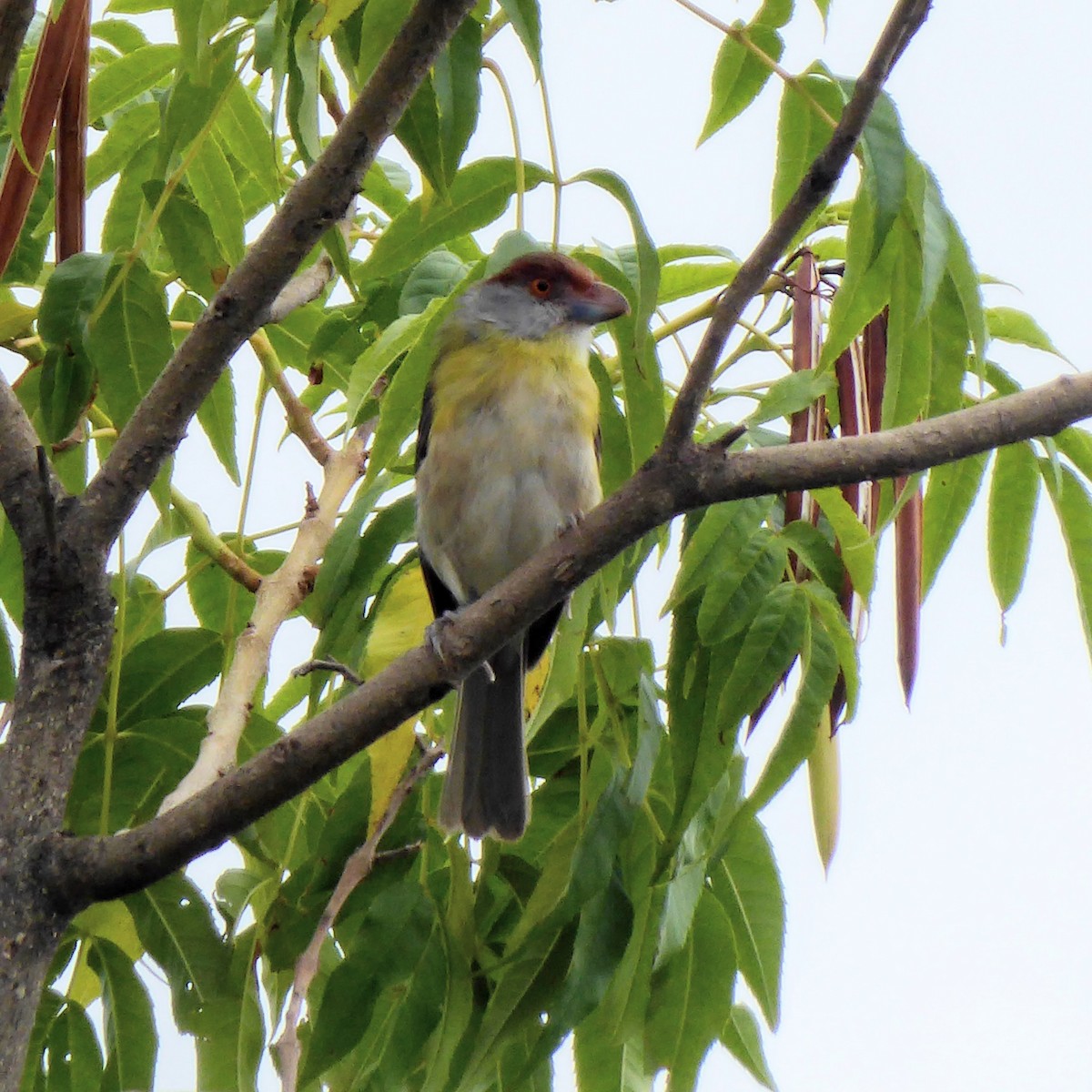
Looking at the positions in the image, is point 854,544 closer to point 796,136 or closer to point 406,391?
point 796,136

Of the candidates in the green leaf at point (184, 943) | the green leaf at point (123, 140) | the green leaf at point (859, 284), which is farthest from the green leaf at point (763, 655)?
the green leaf at point (123, 140)

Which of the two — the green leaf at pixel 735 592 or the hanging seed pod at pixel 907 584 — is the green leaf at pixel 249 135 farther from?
the hanging seed pod at pixel 907 584

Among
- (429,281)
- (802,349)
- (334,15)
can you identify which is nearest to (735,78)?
(802,349)

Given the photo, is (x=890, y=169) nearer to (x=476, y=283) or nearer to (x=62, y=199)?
(x=476, y=283)

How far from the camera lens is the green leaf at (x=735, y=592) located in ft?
6.89

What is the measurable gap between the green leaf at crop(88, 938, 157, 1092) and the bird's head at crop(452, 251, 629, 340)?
5.32 feet

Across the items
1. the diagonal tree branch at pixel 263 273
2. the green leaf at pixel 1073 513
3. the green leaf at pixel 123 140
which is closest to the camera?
the diagonal tree branch at pixel 263 273

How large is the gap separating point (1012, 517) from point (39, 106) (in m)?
1.62

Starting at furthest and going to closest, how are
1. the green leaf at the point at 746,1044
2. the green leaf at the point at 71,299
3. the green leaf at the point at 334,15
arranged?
the green leaf at the point at 746,1044 < the green leaf at the point at 71,299 < the green leaf at the point at 334,15

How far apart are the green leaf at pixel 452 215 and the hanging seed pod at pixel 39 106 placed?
1.83 ft

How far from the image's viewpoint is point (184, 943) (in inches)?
92.6

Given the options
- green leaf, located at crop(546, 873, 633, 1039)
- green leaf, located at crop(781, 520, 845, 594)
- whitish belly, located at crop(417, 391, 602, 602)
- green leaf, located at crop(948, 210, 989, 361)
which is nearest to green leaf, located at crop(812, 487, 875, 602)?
green leaf, located at crop(781, 520, 845, 594)

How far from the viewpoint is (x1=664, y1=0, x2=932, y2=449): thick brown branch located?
1.68m

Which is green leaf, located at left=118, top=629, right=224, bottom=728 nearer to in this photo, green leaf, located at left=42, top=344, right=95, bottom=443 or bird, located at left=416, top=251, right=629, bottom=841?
green leaf, located at left=42, top=344, right=95, bottom=443
